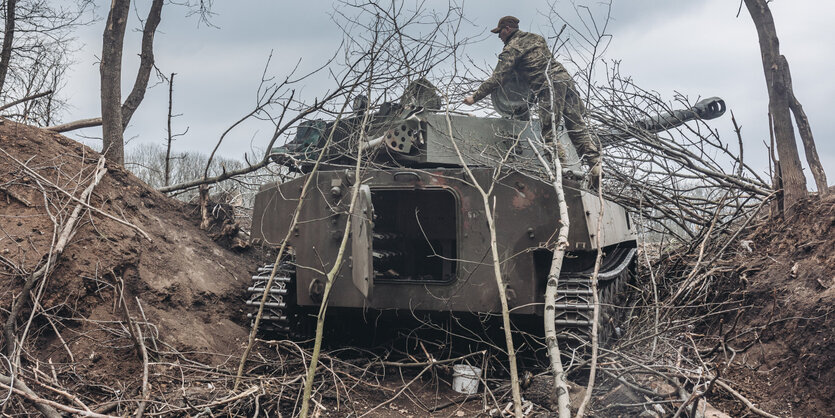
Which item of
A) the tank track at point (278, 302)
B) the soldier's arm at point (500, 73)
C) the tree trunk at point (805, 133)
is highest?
the soldier's arm at point (500, 73)

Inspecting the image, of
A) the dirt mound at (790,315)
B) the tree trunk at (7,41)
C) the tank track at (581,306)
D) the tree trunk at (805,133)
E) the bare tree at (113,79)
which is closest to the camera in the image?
the dirt mound at (790,315)

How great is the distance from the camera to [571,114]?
296 inches

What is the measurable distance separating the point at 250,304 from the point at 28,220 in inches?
72.6

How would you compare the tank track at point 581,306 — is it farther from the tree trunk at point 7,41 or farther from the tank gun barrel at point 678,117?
the tree trunk at point 7,41

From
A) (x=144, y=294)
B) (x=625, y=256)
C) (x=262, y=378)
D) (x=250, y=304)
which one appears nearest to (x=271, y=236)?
(x=250, y=304)

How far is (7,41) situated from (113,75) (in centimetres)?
396

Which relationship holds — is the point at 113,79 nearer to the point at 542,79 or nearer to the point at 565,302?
the point at 542,79

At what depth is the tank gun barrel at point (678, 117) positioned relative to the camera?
26.7 ft

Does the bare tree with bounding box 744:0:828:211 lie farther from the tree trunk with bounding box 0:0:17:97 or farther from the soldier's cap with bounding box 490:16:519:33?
the tree trunk with bounding box 0:0:17:97

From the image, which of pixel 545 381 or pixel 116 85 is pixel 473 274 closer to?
pixel 545 381

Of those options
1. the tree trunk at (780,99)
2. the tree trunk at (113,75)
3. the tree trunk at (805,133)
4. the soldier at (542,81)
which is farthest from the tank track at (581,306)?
the tree trunk at (113,75)

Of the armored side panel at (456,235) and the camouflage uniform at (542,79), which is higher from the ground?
the camouflage uniform at (542,79)

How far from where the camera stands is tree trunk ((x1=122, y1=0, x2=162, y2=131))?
34.3ft

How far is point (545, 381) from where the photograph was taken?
5.71 m
